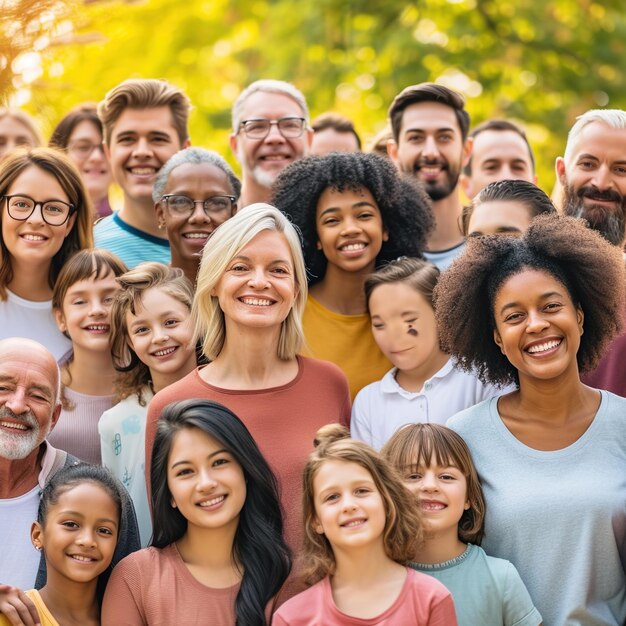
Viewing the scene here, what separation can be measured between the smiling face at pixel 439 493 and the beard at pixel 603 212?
86.0 inches

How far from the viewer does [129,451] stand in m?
5.60

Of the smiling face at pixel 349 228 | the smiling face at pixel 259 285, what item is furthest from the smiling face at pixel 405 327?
the smiling face at pixel 259 285

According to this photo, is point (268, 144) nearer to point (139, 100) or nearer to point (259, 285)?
point (139, 100)

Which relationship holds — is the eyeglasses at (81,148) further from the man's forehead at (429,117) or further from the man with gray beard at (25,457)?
the man with gray beard at (25,457)

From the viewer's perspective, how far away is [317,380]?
213 inches

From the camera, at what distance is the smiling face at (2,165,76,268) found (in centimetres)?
625

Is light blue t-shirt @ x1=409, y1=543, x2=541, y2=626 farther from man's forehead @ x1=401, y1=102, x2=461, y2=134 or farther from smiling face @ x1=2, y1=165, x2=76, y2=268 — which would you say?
man's forehead @ x1=401, y1=102, x2=461, y2=134

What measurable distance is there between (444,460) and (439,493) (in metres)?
0.15

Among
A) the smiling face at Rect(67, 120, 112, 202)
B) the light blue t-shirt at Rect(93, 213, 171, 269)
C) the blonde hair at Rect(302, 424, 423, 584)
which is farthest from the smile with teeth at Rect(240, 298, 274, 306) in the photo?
the smiling face at Rect(67, 120, 112, 202)

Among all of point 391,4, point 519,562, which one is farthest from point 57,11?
point 391,4

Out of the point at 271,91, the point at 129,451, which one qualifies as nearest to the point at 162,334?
the point at 129,451

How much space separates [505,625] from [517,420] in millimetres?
945

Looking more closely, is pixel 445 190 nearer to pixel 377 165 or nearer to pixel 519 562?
pixel 377 165

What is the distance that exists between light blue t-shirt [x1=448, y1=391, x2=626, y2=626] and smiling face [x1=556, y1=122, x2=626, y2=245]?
180 cm
